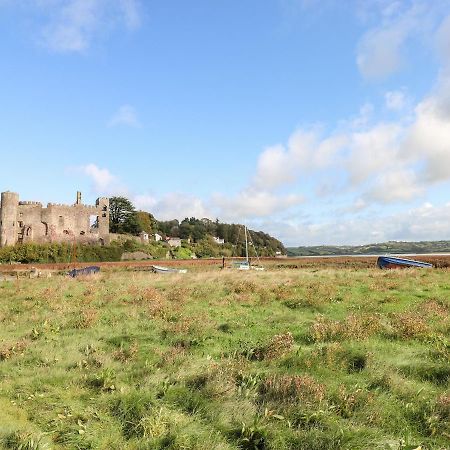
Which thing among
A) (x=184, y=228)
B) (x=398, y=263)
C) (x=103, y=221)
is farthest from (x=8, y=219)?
(x=184, y=228)

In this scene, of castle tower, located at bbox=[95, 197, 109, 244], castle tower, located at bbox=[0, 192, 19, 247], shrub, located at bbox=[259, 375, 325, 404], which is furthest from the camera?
castle tower, located at bbox=[95, 197, 109, 244]

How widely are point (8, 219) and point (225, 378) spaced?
219ft

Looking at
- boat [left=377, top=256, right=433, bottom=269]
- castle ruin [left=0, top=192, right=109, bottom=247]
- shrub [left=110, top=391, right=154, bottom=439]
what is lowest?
shrub [left=110, top=391, right=154, bottom=439]

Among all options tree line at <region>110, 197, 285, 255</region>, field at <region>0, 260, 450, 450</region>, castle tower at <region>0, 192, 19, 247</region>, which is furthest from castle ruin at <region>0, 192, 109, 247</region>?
field at <region>0, 260, 450, 450</region>

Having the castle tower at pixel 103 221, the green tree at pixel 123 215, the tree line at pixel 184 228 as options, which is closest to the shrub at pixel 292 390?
the tree line at pixel 184 228

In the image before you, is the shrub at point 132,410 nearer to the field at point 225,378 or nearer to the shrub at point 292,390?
the field at point 225,378

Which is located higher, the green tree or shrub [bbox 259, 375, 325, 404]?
the green tree

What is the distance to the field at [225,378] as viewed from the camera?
5.99 m

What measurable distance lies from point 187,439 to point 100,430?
137 centimetres

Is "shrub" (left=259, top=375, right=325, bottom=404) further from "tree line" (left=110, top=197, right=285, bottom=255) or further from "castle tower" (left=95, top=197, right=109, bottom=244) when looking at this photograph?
"castle tower" (left=95, top=197, right=109, bottom=244)

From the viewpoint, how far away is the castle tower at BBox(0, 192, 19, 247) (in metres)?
64.1

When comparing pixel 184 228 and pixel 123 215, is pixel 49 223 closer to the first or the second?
pixel 123 215

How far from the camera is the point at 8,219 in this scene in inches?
2549

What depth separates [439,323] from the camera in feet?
38.4
